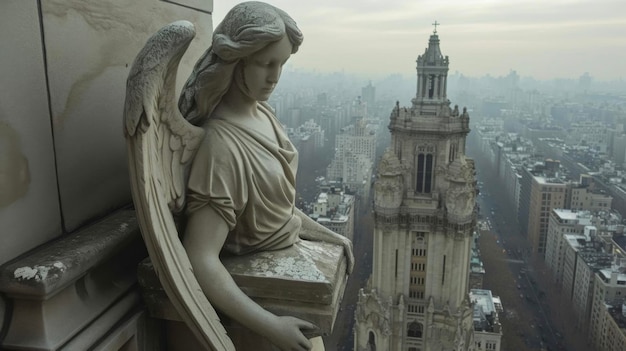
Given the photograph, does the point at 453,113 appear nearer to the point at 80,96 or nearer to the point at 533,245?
the point at 533,245

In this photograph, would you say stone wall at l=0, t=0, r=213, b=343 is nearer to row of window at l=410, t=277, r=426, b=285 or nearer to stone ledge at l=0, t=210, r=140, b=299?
stone ledge at l=0, t=210, r=140, b=299

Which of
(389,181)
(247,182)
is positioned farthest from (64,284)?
(389,181)

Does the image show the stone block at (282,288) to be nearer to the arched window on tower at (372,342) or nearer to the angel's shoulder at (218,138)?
the angel's shoulder at (218,138)

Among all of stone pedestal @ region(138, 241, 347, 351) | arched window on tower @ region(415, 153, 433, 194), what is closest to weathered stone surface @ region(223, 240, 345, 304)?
stone pedestal @ region(138, 241, 347, 351)

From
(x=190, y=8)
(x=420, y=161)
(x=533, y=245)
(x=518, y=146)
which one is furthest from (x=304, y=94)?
(x=190, y=8)

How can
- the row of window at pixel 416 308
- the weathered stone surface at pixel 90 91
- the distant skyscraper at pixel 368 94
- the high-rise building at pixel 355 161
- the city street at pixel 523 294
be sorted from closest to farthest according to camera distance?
the weathered stone surface at pixel 90 91, the city street at pixel 523 294, the row of window at pixel 416 308, the high-rise building at pixel 355 161, the distant skyscraper at pixel 368 94

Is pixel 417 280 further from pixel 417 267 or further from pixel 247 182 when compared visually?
pixel 247 182

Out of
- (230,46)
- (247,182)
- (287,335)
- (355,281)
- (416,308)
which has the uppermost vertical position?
(230,46)

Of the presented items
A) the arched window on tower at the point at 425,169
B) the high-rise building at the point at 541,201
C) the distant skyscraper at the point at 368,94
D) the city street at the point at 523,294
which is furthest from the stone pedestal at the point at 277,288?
the distant skyscraper at the point at 368,94
